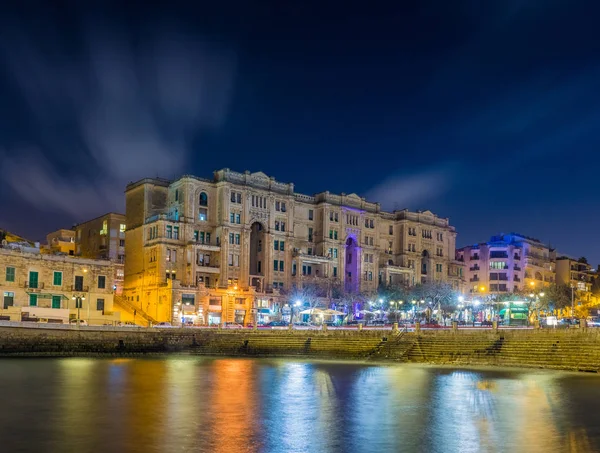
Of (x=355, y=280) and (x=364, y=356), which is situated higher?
(x=355, y=280)

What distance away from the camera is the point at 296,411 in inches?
1228

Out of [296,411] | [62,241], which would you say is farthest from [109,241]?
[296,411]

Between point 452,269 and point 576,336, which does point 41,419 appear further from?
point 452,269

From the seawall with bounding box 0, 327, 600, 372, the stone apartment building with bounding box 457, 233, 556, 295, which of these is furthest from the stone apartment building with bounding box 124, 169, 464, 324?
the stone apartment building with bounding box 457, 233, 556, 295

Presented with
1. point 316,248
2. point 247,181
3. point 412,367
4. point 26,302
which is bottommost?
point 412,367

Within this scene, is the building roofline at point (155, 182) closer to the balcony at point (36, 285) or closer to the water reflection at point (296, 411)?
the balcony at point (36, 285)

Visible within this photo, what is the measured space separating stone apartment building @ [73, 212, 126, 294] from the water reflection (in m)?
70.5

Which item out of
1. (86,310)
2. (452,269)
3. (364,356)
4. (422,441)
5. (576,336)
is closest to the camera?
(422,441)

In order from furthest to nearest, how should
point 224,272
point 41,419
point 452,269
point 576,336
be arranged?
point 452,269 → point 224,272 → point 576,336 → point 41,419

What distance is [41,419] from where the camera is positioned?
28.5 m

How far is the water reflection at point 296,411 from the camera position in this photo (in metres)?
23.9

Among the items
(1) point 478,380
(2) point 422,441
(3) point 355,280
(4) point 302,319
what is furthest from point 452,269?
(2) point 422,441

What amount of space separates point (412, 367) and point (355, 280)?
66.1 m

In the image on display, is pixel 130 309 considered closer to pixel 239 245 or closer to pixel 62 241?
pixel 239 245
